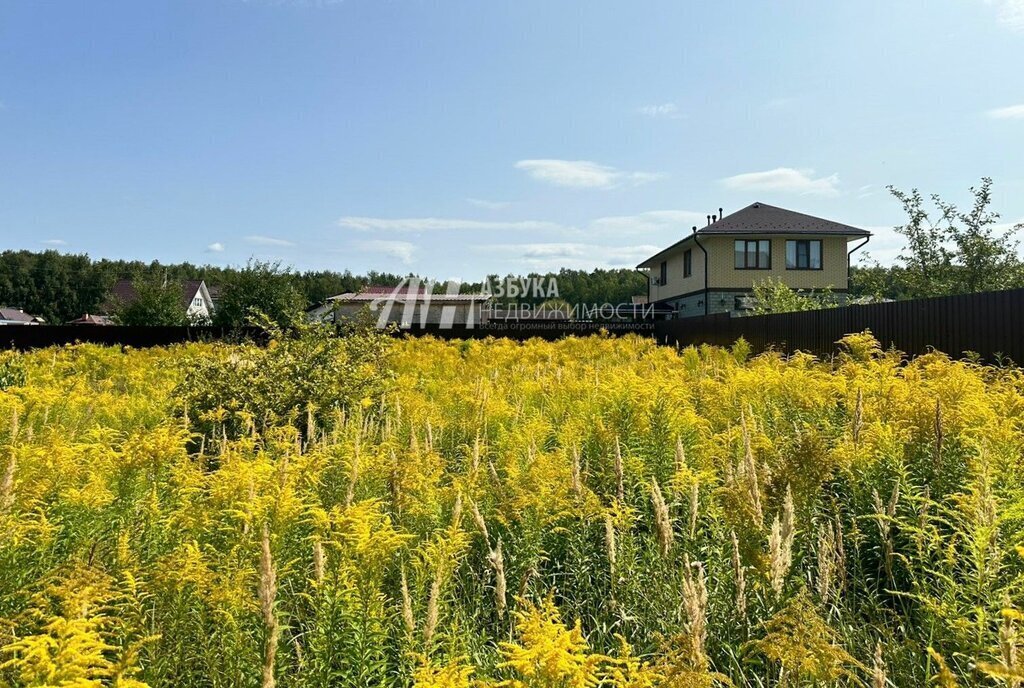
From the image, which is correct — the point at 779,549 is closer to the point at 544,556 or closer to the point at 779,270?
the point at 544,556

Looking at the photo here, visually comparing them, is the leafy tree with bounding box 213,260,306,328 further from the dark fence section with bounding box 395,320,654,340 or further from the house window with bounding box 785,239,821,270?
the house window with bounding box 785,239,821,270

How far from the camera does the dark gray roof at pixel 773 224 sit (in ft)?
93.6

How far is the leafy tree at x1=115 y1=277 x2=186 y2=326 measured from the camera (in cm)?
3053

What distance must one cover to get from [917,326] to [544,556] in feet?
33.1

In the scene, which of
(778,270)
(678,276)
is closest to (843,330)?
(778,270)

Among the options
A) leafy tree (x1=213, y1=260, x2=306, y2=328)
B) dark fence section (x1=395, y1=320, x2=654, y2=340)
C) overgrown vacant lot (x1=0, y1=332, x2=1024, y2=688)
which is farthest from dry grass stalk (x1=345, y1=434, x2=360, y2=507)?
leafy tree (x1=213, y1=260, x2=306, y2=328)

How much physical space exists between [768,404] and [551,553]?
3.16 m

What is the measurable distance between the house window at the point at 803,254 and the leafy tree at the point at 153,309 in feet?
95.8

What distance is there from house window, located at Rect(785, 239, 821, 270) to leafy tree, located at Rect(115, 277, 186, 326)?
29.2 meters

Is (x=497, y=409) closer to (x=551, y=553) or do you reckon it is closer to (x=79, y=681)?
(x=551, y=553)

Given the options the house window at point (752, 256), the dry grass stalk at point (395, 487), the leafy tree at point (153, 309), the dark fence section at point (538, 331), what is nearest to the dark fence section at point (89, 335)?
the dark fence section at point (538, 331)

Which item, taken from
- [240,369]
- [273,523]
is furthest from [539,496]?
[240,369]

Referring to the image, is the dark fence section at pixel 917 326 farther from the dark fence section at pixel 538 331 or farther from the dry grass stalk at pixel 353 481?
the dark fence section at pixel 538 331

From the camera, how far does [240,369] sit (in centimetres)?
698
